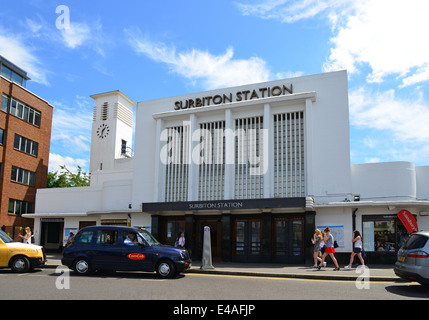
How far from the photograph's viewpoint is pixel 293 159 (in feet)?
65.9

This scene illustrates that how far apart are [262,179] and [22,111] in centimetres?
2119

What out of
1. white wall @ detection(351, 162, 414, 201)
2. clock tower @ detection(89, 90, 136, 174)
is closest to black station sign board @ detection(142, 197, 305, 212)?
white wall @ detection(351, 162, 414, 201)

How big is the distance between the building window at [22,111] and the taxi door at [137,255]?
21.9m

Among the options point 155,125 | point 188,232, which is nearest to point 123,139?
point 155,125

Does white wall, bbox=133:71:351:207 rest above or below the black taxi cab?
above

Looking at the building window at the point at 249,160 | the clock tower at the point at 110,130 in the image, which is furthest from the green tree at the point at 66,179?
the building window at the point at 249,160

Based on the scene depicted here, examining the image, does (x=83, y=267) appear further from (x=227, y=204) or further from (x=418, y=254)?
(x=418, y=254)

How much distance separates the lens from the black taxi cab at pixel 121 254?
41.4ft

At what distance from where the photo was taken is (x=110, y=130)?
A: 38.0m

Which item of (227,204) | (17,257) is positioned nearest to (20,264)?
(17,257)

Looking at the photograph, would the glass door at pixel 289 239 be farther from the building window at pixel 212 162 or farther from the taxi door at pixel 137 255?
the taxi door at pixel 137 255

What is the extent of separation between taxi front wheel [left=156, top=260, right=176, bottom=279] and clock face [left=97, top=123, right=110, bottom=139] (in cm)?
2737

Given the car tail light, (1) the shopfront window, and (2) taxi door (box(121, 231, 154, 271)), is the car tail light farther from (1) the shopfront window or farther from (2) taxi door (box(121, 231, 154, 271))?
(1) the shopfront window

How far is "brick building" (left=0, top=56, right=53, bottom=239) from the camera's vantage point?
29.3 meters
